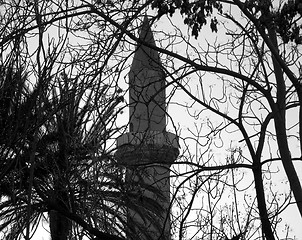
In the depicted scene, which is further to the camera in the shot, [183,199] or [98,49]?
[183,199]

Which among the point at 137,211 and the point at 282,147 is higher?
the point at 137,211

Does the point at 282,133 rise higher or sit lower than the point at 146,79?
lower

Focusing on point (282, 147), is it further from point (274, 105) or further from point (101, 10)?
point (101, 10)

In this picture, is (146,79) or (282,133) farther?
(146,79)

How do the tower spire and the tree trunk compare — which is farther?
the tower spire

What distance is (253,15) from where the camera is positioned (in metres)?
6.17

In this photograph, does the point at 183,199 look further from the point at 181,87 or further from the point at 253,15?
the point at 253,15

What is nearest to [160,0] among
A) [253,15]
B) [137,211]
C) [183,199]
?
[253,15]

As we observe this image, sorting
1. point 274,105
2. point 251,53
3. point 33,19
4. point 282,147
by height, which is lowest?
point 282,147

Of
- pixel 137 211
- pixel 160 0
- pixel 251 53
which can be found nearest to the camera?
pixel 160 0

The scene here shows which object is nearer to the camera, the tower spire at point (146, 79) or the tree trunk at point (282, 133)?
the tree trunk at point (282, 133)

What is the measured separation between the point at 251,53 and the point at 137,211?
19.3 ft

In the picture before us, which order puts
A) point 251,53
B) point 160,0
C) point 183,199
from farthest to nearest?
point 183,199, point 251,53, point 160,0

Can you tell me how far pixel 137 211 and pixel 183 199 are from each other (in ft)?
13.2
